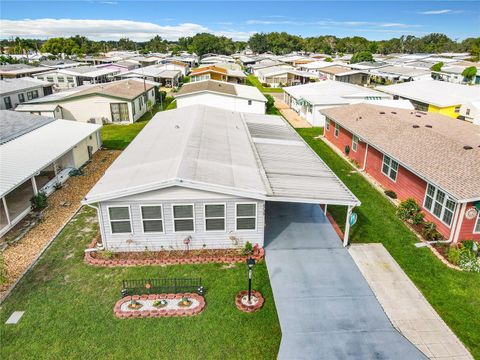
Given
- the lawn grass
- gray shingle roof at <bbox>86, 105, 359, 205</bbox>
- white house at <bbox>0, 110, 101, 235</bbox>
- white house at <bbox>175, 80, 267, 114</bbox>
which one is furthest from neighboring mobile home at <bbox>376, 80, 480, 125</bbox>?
white house at <bbox>0, 110, 101, 235</bbox>

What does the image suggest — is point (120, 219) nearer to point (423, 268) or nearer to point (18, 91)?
point (423, 268)

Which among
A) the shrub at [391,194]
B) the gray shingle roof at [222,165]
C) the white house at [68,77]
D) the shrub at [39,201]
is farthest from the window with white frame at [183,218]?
the white house at [68,77]

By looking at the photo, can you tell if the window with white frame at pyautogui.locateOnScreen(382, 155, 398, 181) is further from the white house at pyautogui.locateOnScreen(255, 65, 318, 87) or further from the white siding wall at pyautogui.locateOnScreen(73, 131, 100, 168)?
the white house at pyautogui.locateOnScreen(255, 65, 318, 87)

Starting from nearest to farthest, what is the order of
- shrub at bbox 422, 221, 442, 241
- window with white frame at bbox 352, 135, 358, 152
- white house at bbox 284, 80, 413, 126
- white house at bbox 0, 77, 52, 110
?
shrub at bbox 422, 221, 442, 241
window with white frame at bbox 352, 135, 358, 152
white house at bbox 0, 77, 52, 110
white house at bbox 284, 80, 413, 126

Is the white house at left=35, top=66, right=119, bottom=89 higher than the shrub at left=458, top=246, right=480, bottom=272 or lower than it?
higher

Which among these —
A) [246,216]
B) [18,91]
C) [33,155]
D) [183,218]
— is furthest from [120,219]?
[18,91]

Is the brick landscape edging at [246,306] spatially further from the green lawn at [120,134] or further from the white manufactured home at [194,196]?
the green lawn at [120,134]
